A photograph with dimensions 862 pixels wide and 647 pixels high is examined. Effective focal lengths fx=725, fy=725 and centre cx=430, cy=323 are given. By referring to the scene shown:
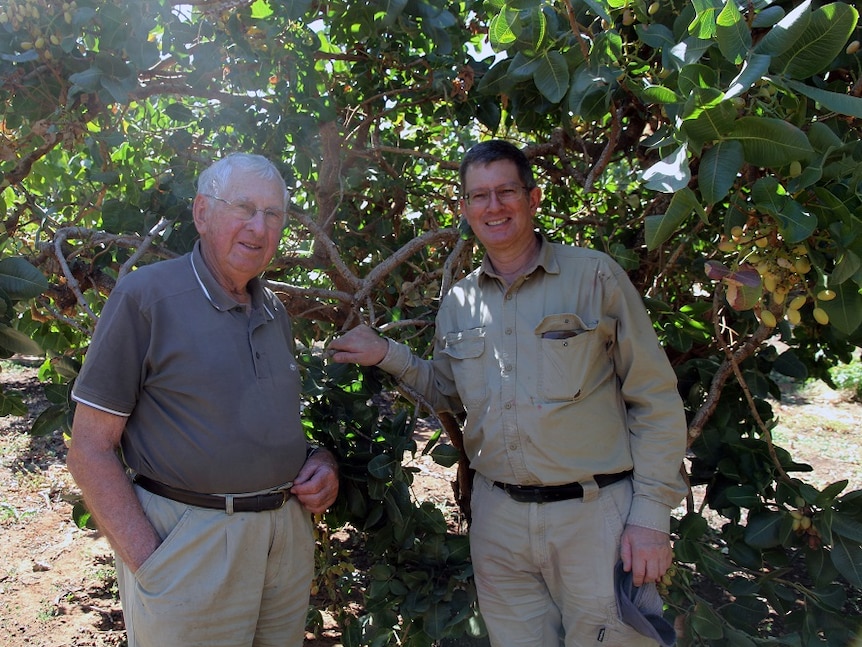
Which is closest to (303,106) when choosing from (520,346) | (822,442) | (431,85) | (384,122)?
(431,85)

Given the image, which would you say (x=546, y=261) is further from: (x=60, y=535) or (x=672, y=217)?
→ (x=60, y=535)

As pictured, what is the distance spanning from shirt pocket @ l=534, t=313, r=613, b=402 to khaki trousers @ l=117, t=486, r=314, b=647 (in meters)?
0.83

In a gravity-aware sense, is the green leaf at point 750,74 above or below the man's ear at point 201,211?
above

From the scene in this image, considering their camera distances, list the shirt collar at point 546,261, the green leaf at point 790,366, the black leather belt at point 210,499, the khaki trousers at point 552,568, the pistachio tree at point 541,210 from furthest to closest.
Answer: the green leaf at point 790,366, the shirt collar at point 546,261, the khaki trousers at point 552,568, the black leather belt at point 210,499, the pistachio tree at point 541,210

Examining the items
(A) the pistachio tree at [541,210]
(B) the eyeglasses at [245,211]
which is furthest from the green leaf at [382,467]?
(B) the eyeglasses at [245,211]

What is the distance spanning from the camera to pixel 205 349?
1.83 m

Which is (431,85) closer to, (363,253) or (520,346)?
(363,253)

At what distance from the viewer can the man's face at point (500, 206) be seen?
→ 2.21m

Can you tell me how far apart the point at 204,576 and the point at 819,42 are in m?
1.90

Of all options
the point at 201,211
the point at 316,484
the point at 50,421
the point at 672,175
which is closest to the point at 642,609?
the point at 316,484

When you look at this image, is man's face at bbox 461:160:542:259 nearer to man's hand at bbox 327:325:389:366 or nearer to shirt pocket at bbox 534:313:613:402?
shirt pocket at bbox 534:313:613:402

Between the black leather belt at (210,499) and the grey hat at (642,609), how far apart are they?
1.01 m

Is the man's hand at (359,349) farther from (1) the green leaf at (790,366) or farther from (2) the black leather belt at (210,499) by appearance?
(1) the green leaf at (790,366)

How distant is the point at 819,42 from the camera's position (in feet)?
5.18
